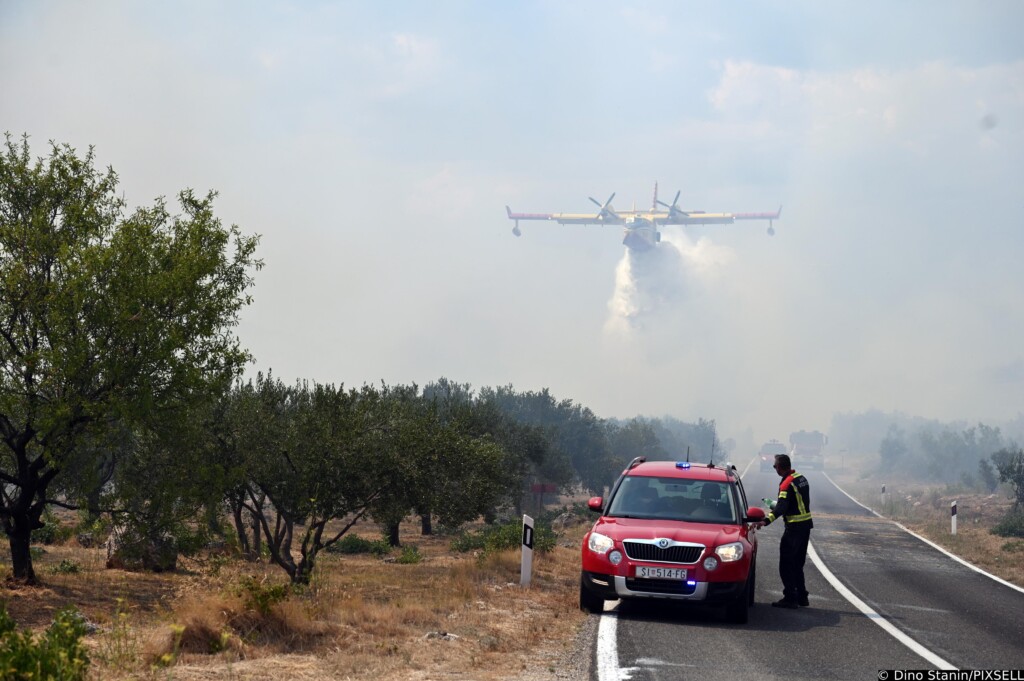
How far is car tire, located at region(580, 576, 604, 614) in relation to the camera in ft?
40.0

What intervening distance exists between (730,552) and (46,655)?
762cm

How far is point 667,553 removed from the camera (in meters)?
11.5

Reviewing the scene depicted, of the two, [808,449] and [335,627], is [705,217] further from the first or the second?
[335,627]

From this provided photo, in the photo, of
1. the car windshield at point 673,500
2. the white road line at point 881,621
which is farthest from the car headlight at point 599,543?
the white road line at point 881,621

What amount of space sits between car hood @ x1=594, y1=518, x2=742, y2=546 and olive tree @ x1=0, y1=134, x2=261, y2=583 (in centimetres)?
715

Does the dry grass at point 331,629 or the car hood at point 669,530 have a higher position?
the car hood at point 669,530

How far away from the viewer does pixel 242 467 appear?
16641 mm

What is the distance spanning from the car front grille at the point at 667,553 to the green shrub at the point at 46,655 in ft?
21.3

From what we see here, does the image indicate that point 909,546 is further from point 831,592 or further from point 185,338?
point 185,338

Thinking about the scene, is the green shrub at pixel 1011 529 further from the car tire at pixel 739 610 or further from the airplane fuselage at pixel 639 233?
the airplane fuselage at pixel 639 233

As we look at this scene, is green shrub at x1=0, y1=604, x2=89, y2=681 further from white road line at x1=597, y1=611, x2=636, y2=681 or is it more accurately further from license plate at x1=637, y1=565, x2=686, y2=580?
license plate at x1=637, y1=565, x2=686, y2=580

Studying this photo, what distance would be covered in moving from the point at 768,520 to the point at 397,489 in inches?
290

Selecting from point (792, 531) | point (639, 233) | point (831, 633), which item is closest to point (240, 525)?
point (792, 531)

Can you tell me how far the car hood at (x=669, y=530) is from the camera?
1162 centimetres
